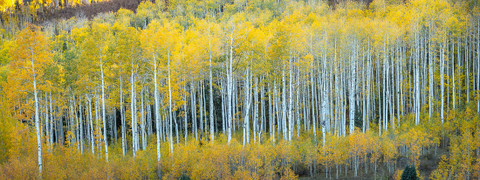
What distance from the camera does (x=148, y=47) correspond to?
2111 cm

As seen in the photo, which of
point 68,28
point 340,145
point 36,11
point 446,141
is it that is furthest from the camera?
point 36,11

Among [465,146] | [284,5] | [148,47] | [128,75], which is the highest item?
[284,5]

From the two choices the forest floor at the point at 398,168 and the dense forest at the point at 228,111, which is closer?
the dense forest at the point at 228,111

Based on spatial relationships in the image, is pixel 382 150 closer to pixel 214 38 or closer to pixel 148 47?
pixel 214 38

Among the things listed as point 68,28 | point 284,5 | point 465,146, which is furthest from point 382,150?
point 68,28

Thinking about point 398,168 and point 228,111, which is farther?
point 398,168

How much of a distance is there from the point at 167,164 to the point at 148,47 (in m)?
7.27

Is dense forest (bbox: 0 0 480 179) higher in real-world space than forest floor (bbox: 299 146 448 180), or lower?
higher

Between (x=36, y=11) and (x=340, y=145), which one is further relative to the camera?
(x=36, y=11)

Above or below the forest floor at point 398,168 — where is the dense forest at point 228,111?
above

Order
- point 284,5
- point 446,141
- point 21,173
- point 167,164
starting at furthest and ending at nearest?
point 284,5, point 446,141, point 167,164, point 21,173

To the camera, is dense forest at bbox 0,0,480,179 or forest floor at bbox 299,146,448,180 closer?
dense forest at bbox 0,0,480,179

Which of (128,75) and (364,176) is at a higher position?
(128,75)

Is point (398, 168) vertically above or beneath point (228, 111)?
beneath
